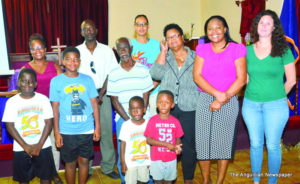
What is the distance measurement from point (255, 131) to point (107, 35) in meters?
6.91

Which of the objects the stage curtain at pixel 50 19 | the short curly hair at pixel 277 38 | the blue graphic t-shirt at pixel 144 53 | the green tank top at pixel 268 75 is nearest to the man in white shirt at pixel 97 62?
the blue graphic t-shirt at pixel 144 53

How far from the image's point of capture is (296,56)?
414 centimetres

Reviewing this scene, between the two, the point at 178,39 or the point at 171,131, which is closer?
the point at 171,131

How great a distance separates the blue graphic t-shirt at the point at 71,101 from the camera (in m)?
2.39

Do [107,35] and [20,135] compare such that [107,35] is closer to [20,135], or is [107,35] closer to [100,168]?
[100,168]

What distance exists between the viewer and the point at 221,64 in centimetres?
233

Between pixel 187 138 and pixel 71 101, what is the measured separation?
1.07m

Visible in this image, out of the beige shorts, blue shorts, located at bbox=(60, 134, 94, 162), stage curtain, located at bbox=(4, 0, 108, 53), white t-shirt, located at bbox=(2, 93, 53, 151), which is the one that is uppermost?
stage curtain, located at bbox=(4, 0, 108, 53)

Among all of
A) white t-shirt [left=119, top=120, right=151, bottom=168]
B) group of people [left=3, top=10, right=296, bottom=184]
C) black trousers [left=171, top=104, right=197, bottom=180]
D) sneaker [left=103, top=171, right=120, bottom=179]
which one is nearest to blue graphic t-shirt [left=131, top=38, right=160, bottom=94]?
group of people [left=3, top=10, right=296, bottom=184]

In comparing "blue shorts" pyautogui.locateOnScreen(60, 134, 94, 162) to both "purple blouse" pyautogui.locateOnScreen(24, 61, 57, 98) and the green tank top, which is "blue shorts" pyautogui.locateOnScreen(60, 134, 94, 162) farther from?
the green tank top

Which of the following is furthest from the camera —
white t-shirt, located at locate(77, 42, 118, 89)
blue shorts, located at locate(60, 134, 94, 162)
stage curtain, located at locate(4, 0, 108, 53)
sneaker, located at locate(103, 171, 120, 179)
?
stage curtain, located at locate(4, 0, 108, 53)

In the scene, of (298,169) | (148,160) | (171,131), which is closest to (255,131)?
(171,131)

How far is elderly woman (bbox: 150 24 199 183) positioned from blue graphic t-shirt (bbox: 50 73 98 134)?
63cm

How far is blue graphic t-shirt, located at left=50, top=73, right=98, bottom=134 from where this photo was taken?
239 cm
